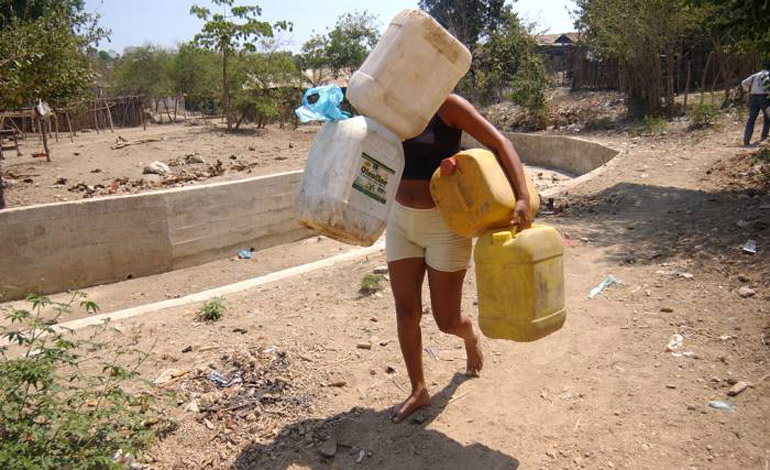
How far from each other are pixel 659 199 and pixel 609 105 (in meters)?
11.9

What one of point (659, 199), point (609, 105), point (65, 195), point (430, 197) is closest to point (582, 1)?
point (609, 105)

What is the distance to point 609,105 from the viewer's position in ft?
57.4

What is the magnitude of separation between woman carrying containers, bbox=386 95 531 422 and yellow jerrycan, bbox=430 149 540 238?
0.50ft

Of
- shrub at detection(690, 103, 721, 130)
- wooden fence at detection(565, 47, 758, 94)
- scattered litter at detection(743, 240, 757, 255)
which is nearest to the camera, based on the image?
scattered litter at detection(743, 240, 757, 255)

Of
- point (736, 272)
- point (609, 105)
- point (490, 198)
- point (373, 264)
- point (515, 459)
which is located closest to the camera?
point (490, 198)

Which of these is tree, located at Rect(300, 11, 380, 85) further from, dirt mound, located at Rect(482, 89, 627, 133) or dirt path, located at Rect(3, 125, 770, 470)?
dirt path, located at Rect(3, 125, 770, 470)

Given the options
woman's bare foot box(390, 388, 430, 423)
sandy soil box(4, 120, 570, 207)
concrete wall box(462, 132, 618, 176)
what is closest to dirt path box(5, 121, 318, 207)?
sandy soil box(4, 120, 570, 207)

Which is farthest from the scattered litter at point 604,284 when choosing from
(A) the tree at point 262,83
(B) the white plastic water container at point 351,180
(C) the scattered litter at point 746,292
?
(A) the tree at point 262,83

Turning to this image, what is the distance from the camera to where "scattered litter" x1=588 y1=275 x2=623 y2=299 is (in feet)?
13.8

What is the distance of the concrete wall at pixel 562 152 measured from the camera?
12164 millimetres

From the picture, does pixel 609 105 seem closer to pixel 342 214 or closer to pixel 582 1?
pixel 582 1

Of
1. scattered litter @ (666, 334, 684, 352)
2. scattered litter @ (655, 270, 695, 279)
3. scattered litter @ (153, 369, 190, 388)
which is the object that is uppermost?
scattered litter @ (655, 270, 695, 279)

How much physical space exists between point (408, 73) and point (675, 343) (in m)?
2.28

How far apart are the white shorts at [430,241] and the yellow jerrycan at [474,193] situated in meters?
0.16
